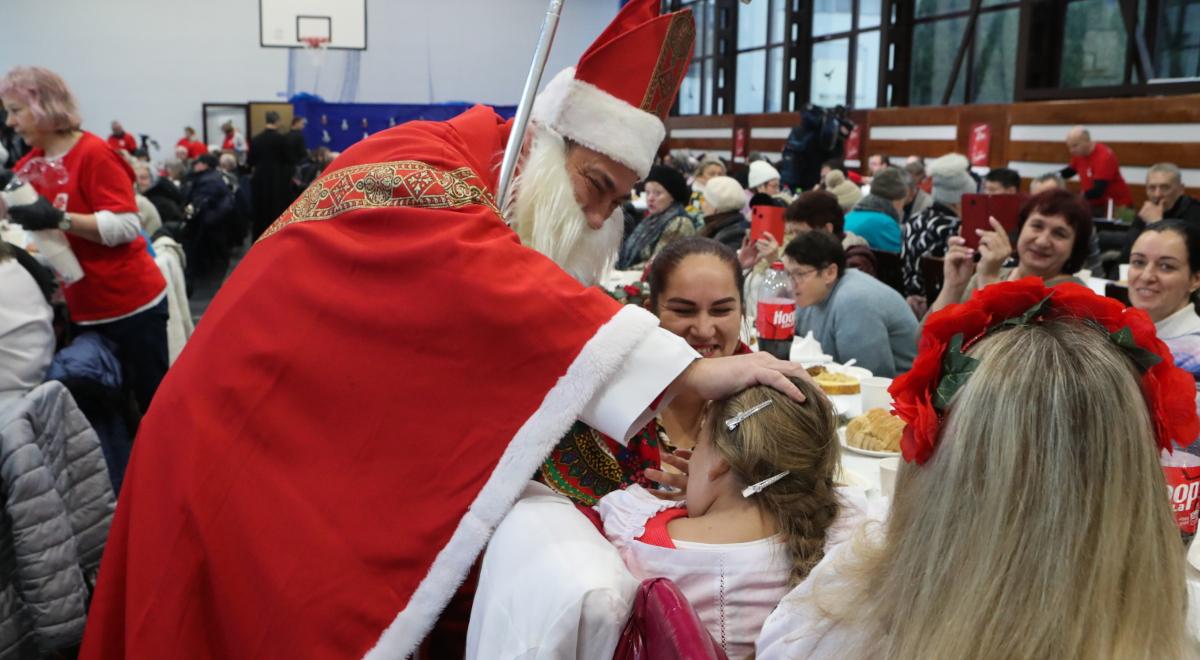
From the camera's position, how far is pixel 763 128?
50.0 feet

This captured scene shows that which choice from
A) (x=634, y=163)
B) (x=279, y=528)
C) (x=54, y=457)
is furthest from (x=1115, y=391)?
(x=54, y=457)

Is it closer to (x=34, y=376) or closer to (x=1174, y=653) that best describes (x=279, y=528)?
(x=1174, y=653)

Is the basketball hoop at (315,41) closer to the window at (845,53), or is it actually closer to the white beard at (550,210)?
the window at (845,53)

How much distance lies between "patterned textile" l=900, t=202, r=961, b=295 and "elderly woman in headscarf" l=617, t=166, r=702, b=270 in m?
1.21

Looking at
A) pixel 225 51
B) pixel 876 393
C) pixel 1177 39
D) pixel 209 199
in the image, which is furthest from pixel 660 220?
pixel 225 51

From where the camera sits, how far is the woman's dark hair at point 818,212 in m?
4.80

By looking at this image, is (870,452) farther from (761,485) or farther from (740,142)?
(740,142)

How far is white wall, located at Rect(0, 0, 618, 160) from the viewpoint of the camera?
55.7 ft

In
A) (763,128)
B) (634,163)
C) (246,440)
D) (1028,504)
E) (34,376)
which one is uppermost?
(763,128)

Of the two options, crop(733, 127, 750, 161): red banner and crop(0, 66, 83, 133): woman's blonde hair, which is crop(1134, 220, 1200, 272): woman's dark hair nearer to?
crop(0, 66, 83, 133): woman's blonde hair

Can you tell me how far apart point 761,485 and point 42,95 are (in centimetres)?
316

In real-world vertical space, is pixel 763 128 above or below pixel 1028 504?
above

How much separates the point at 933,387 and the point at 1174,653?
0.30 meters

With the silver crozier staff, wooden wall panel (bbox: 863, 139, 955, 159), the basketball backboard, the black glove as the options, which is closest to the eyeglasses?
the silver crozier staff
